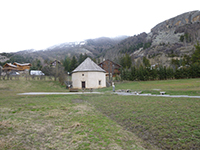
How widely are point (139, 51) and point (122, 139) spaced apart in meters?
105

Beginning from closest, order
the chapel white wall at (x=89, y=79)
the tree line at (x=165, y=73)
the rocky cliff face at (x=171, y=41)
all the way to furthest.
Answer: the chapel white wall at (x=89, y=79)
the tree line at (x=165, y=73)
the rocky cliff face at (x=171, y=41)

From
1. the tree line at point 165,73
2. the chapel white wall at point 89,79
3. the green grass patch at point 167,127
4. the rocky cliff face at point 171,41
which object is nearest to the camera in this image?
the green grass patch at point 167,127

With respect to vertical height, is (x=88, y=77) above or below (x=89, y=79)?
above

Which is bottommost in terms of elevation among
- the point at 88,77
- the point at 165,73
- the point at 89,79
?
the point at 89,79

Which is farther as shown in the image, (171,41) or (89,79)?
(171,41)

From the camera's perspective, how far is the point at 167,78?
3538cm


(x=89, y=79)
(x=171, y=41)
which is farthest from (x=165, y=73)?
(x=171, y=41)

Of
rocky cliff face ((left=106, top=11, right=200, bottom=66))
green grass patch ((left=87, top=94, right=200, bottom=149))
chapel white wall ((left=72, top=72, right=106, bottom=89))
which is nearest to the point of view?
green grass patch ((left=87, top=94, right=200, bottom=149))

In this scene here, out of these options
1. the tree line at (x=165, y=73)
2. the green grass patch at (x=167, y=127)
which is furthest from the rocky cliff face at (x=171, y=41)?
the green grass patch at (x=167, y=127)

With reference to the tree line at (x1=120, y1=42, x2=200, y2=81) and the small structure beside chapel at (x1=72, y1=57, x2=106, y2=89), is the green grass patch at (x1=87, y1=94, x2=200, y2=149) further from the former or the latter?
the tree line at (x1=120, y1=42, x2=200, y2=81)

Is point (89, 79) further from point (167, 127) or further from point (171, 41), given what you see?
point (171, 41)

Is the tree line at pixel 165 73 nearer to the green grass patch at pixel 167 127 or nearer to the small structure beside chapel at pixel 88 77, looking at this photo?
the small structure beside chapel at pixel 88 77

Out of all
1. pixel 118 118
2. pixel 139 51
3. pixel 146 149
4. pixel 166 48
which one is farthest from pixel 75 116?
pixel 139 51

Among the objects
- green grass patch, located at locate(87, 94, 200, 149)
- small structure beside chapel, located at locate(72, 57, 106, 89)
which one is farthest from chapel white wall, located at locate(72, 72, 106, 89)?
green grass patch, located at locate(87, 94, 200, 149)
